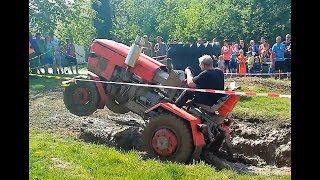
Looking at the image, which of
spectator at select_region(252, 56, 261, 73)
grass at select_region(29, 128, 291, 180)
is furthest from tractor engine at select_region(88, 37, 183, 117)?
spectator at select_region(252, 56, 261, 73)

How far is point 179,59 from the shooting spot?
1083 centimetres

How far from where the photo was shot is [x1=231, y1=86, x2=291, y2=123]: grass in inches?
359

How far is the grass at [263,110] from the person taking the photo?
913 centimetres

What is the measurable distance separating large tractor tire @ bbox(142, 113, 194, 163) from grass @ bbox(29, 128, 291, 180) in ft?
0.93

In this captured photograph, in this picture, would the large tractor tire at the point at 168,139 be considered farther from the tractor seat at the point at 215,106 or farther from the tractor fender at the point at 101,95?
the tractor fender at the point at 101,95

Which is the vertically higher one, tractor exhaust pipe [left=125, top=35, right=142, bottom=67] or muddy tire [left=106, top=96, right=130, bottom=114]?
tractor exhaust pipe [left=125, top=35, right=142, bottom=67]

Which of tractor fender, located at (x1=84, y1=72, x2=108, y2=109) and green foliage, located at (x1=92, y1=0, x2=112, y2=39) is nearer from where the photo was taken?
tractor fender, located at (x1=84, y1=72, x2=108, y2=109)

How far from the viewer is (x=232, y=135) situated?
339 inches

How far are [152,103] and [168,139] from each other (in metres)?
1.19

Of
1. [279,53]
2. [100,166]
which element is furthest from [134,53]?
[279,53]

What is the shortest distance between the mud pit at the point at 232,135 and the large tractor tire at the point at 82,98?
371 millimetres

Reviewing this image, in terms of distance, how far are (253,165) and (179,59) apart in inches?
168

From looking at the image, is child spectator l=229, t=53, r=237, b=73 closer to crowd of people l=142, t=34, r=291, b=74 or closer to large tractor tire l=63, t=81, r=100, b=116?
crowd of people l=142, t=34, r=291, b=74

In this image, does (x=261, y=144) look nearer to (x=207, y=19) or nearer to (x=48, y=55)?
(x=48, y=55)
